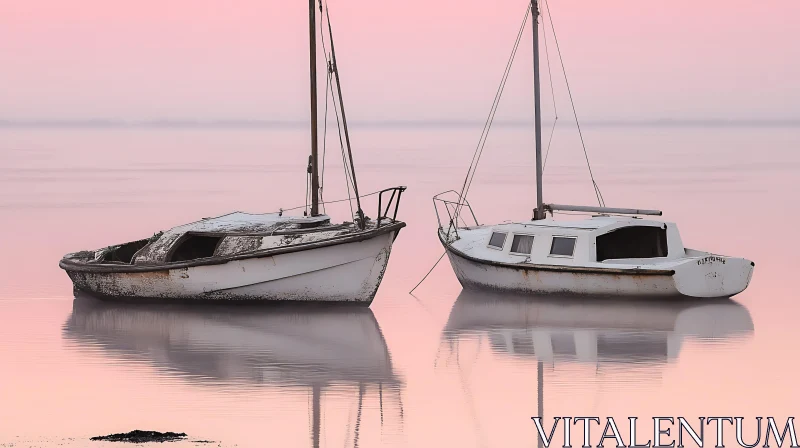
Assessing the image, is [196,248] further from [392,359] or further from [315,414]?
[315,414]

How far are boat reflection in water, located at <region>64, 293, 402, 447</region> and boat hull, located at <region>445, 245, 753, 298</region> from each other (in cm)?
315

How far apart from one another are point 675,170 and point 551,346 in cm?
6629

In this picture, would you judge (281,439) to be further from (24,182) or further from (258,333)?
(24,182)

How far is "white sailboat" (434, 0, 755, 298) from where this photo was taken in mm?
29391

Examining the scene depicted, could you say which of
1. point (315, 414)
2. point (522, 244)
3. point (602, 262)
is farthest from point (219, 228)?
point (315, 414)

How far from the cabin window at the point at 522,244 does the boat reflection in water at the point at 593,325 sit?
3.09 feet

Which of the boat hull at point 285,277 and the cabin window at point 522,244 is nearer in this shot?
the boat hull at point 285,277

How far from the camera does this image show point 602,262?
29828 mm

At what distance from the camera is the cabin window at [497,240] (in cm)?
3131

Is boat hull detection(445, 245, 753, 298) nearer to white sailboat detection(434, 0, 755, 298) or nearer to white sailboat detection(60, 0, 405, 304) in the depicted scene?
white sailboat detection(434, 0, 755, 298)

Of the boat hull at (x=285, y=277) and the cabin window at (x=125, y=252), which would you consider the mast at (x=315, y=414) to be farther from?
the cabin window at (x=125, y=252)

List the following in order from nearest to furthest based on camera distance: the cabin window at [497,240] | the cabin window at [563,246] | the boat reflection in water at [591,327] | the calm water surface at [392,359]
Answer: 1. the calm water surface at [392,359]
2. the boat reflection in water at [591,327]
3. the cabin window at [563,246]
4. the cabin window at [497,240]
